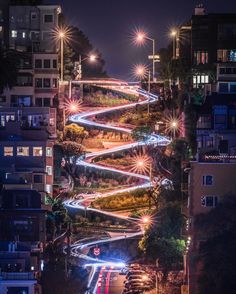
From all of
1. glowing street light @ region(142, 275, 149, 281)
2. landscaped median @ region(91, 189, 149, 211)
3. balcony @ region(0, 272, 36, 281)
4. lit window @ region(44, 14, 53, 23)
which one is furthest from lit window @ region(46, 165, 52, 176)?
lit window @ region(44, 14, 53, 23)

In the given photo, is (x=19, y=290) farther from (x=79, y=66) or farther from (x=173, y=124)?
(x=79, y=66)

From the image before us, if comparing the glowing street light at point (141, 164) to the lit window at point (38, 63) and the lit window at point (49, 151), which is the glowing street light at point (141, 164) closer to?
the lit window at point (49, 151)

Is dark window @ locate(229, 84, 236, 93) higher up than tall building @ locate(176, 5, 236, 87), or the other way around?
tall building @ locate(176, 5, 236, 87)

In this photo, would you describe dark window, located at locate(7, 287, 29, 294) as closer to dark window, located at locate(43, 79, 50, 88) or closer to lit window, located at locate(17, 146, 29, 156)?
lit window, located at locate(17, 146, 29, 156)

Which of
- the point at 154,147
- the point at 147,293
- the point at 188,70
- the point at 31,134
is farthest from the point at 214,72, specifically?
the point at 147,293

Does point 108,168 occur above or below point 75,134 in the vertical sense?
below

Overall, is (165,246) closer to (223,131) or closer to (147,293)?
(147,293)

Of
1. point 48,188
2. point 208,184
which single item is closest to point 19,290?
point 208,184
